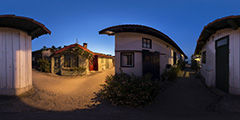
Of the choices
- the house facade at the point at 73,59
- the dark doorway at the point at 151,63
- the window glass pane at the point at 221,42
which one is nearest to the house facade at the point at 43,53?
the house facade at the point at 73,59

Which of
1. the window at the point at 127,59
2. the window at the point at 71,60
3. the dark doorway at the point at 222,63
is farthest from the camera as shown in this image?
the window at the point at 71,60

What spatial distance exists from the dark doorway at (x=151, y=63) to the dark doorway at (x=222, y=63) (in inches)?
139

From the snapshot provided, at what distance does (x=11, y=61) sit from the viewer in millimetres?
5418

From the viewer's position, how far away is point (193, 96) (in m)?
5.77

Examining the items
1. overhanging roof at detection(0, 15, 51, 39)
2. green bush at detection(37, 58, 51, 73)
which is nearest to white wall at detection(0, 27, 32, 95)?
overhanging roof at detection(0, 15, 51, 39)

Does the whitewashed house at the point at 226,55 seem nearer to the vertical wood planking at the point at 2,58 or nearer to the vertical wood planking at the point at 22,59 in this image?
the vertical wood planking at the point at 22,59

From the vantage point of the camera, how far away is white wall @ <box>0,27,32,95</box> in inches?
211

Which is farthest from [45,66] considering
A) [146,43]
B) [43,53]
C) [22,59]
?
[146,43]

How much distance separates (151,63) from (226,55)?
13.1 feet

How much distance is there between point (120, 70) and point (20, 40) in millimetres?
5685

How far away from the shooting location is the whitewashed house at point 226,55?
4.89 metres

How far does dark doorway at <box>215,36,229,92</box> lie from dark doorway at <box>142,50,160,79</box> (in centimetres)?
354

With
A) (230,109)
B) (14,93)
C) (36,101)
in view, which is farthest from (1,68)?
(230,109)

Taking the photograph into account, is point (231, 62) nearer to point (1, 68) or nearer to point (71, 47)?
point (1, 68)
